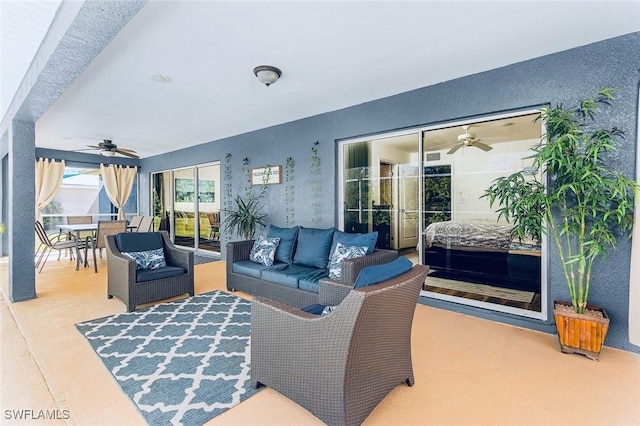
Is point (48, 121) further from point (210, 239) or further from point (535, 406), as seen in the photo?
point (535, 406)

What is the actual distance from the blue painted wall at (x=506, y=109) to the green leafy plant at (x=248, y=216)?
42 centimetres

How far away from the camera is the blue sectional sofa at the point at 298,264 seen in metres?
3.19

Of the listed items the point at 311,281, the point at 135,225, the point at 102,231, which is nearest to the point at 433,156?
the point at 311,281

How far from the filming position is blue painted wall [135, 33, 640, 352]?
2.49 metres

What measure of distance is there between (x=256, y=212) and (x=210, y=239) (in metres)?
2.09

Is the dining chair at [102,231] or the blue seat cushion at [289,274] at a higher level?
the dining chair at [102,231]

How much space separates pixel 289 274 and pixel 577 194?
2727mm

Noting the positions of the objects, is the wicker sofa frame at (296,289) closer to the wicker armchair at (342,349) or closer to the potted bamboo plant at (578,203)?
the wicker armchair at (342,349)

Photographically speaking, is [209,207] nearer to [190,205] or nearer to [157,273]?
[190,205]

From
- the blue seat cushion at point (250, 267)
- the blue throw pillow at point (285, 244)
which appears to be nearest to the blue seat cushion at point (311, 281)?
the blue seat cushion at point (250, 267)

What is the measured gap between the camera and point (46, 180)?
7031 millimetres

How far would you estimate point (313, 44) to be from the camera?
2574 mm

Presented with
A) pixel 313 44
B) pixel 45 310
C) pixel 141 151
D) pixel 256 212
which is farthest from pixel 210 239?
pixel 313 44

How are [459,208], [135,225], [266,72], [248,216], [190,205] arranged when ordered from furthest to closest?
[190,205]
[135,225]
[248,216]
[459,208]
[266,72]
